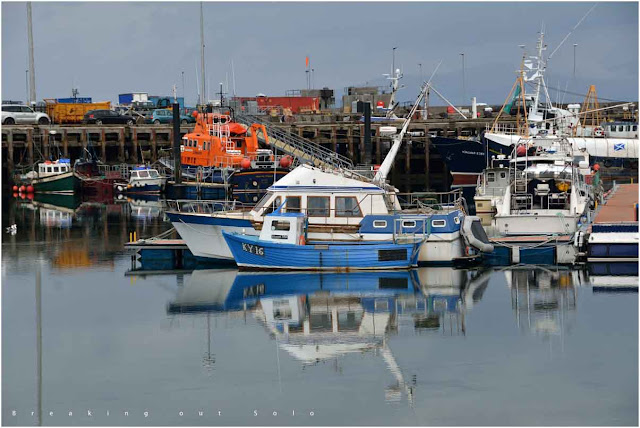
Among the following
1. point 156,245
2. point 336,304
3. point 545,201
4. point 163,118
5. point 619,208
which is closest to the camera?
point 336,304

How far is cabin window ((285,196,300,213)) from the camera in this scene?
101 feet

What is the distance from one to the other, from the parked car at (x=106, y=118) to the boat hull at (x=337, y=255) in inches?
2028

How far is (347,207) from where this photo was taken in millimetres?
31000

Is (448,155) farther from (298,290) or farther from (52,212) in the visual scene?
(298,290)

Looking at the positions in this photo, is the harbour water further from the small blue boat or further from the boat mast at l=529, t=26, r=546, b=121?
the boat mast at l=529, t=26, r=546, b=121

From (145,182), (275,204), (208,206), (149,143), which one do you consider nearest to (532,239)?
(275,204)

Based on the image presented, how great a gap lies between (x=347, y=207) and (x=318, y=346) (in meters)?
8.79

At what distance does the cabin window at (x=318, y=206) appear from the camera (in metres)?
30.9

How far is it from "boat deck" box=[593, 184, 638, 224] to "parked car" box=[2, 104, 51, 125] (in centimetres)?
4532

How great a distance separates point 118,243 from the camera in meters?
39.1

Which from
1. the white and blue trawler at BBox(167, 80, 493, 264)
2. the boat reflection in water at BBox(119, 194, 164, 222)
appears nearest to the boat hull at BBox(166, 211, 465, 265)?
the white and blue trawler at BBox(167, 80, 493, 264)

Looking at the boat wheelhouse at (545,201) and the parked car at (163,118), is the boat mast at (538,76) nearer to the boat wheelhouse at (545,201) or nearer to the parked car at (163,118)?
the boat wheelhouse at (545,201)

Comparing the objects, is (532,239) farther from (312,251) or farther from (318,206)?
(312,251)

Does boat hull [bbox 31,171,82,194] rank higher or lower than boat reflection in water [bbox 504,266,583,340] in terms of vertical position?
higher
